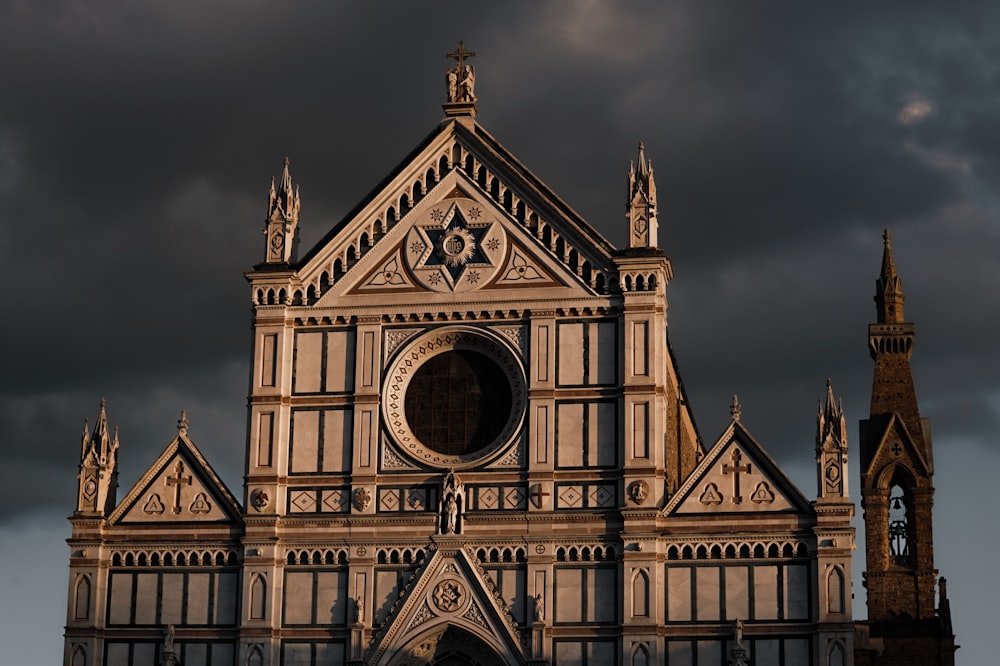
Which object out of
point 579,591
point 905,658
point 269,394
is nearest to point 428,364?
point 269,394

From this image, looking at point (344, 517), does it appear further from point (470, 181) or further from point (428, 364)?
point (470, 181)

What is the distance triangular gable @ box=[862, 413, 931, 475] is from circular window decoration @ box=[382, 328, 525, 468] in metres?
24.1

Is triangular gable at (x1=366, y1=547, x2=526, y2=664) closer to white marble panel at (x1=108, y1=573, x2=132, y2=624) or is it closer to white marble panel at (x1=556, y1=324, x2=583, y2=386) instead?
white marble panel at (x1=556, y1=324, x2=583, y2=386)

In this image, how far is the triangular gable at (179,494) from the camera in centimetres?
4822

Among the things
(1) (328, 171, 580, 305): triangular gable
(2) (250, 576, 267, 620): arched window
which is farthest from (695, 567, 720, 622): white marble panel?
(2) (250, 576, 267, 620): arched window

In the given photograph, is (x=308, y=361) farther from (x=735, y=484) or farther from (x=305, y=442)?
(x=735, y=484)

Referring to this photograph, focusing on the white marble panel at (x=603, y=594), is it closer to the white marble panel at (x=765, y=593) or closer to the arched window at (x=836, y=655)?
the white marble panel at (x=765, y=593)

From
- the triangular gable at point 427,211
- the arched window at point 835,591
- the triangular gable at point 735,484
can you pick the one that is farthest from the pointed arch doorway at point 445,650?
the triangular gable at point 427,211

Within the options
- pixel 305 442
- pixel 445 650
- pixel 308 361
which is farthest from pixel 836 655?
pixel 308 361

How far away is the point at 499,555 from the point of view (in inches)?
1828

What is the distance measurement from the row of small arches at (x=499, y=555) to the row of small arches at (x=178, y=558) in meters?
6.00

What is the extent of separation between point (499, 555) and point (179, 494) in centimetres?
816

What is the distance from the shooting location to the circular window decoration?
156ft

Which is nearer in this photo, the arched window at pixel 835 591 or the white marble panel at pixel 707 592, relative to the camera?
the arched window at pixel 835 591
